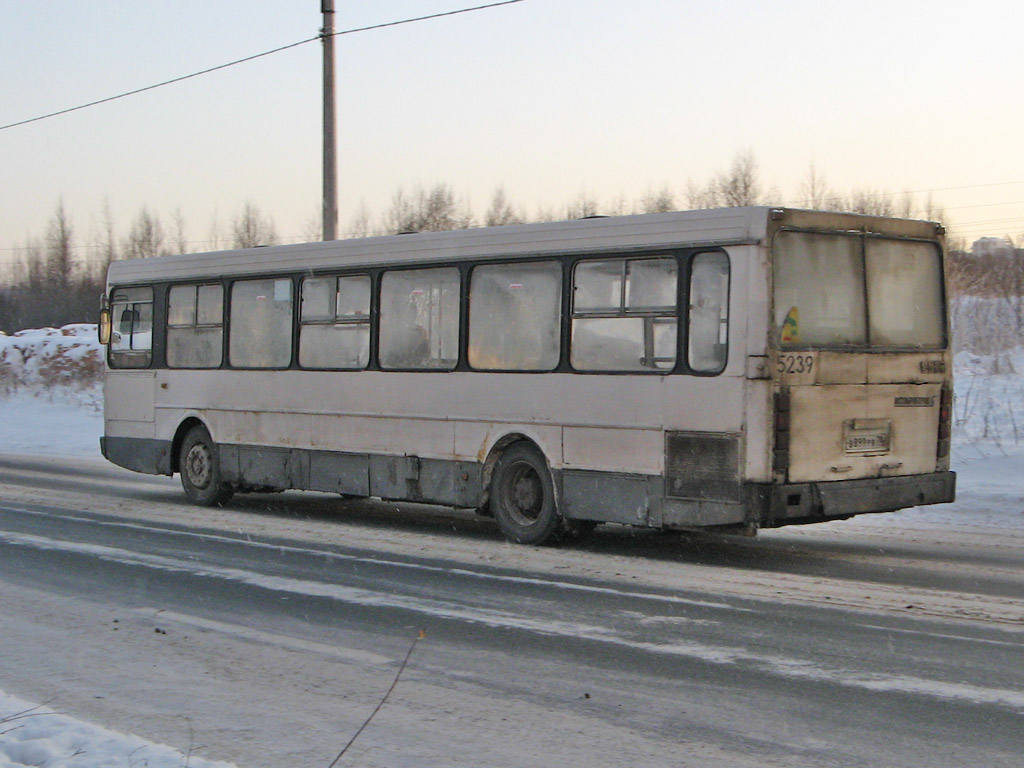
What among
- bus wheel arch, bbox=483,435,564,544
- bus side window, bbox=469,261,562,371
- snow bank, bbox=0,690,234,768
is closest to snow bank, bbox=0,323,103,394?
bus side window, bbox=469,261,562,371

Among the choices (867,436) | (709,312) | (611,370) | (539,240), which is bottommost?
(867,436)

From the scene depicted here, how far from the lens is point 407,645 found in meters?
7.66

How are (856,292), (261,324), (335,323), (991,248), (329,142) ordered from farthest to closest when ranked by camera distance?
(991,248) < (329,142) < (261,324) < (335,323) < (856,292)

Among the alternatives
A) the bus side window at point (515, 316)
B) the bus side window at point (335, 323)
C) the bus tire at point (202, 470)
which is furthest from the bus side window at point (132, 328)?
the bus side window at point (515, 316)

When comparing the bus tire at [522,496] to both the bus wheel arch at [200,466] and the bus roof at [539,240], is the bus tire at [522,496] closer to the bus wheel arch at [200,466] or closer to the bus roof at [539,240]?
the bus roof at [539,240]

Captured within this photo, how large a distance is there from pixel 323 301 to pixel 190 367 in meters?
2.58

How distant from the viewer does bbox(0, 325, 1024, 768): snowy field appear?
5.44 m

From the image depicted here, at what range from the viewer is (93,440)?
88.9 feet

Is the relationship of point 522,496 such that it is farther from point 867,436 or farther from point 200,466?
point 200,466

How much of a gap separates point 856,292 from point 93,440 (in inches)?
784

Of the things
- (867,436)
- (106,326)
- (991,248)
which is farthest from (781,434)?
(991,248)

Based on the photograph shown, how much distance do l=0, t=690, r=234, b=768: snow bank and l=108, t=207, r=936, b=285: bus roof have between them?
639cm

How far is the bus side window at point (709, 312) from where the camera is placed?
10.5 meters

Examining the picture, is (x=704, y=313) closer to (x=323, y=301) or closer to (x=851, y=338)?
(x=851, y=338)
